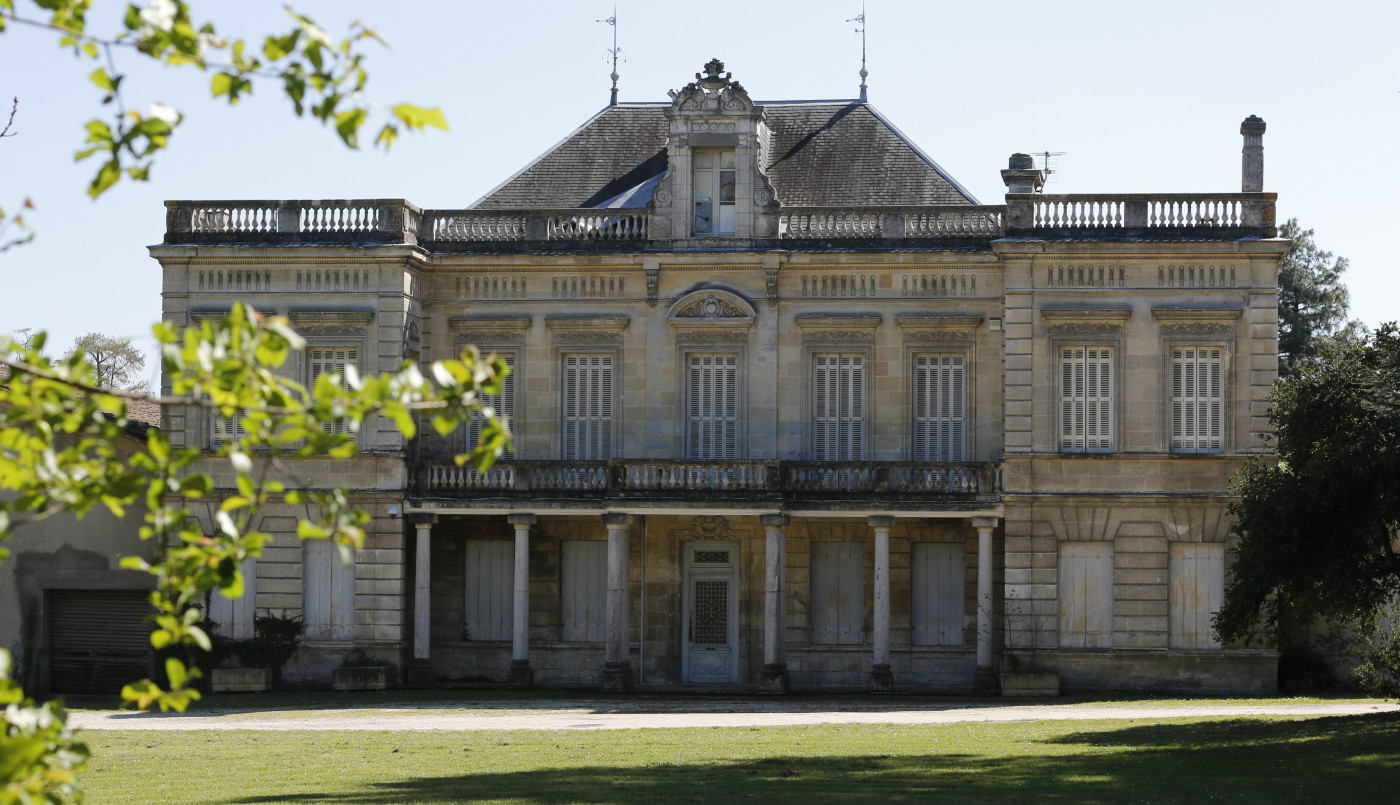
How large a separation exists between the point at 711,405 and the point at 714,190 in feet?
13.2

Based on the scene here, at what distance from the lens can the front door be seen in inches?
1283

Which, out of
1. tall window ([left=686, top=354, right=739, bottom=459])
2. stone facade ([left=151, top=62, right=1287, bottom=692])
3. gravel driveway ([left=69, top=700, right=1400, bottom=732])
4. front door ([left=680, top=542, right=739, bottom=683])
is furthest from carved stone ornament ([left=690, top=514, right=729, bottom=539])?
gravel driveway ([left=69, top=700, right=1400, bottom=732])

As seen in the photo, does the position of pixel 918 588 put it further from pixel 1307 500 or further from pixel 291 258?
pixel 291 258

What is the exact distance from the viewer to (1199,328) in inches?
1203

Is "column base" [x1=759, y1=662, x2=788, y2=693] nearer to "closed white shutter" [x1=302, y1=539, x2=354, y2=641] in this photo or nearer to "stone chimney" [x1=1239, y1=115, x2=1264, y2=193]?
"closed white shutter" [x1=302, y1=539, x2=354, y2=641]

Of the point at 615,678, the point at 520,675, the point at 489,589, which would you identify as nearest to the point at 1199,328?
the point at 615,678

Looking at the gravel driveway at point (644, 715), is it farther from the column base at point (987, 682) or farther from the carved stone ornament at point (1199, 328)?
the carved stone ornament at point (1199, 328)

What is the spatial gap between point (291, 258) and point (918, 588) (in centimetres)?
1310

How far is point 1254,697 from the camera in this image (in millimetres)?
29516

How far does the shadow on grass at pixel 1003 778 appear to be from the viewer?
658 inches

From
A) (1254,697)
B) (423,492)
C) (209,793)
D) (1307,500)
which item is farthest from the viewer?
(423,492)

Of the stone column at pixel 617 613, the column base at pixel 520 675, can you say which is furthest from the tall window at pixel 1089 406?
the column base at pixel 520 675

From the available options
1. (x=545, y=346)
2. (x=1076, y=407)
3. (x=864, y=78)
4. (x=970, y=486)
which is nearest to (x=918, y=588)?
(x=970, y=486)

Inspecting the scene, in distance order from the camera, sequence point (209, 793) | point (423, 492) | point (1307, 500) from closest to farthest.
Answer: point (209, 793)
point (1307, 500)
point (423, 492)
